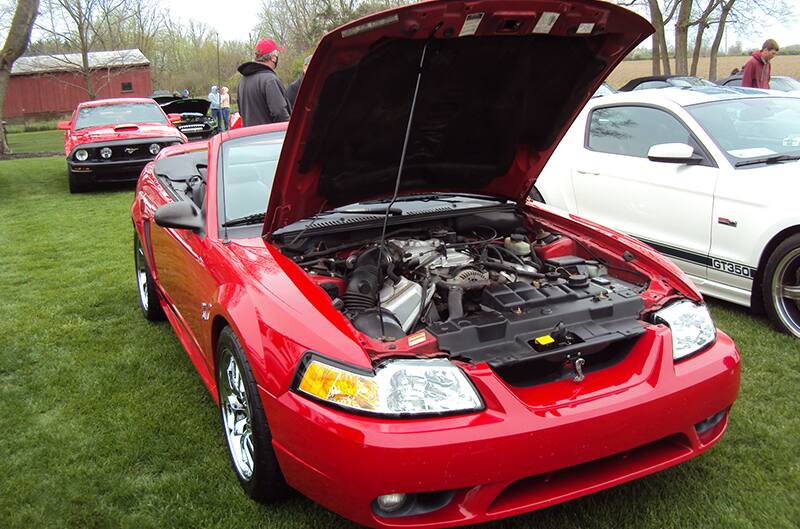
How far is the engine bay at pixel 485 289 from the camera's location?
2.44 m

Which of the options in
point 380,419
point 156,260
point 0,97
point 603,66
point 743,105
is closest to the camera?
point 380,419

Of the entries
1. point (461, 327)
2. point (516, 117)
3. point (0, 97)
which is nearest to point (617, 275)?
point (516, 117)

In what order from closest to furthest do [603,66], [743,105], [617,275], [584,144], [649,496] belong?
[649,496]
[603,66]
[617,275]
[743,105]
[584,144]

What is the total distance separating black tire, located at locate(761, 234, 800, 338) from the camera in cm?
401

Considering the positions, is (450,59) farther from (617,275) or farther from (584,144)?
(584,144)

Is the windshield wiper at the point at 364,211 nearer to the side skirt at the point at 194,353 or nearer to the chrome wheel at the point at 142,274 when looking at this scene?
the side skirt at the point at 194,353

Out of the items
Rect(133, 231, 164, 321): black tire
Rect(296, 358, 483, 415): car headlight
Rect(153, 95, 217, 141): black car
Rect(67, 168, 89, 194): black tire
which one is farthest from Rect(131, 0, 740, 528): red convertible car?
Rect(153, 95, 217, 141): black car

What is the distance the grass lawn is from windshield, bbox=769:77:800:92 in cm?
1314

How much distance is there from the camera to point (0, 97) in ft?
47.8

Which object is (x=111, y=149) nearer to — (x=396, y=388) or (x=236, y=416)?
(x=236, y=416)

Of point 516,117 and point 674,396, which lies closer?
point 674,396

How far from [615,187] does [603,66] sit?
2.39 metres

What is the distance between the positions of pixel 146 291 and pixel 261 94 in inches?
92.0

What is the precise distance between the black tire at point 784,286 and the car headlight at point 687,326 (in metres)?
1.64
